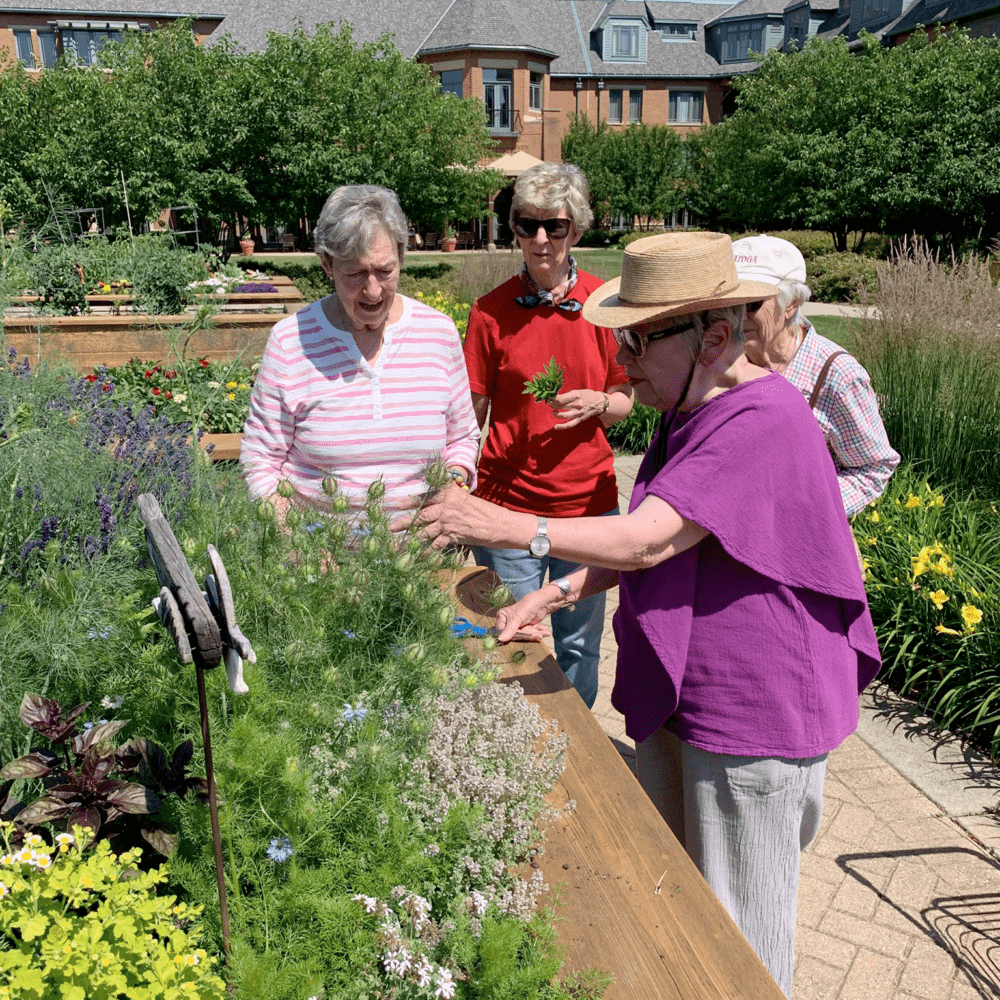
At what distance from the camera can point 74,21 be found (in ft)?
135

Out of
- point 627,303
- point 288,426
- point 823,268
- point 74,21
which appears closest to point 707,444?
point 627,303

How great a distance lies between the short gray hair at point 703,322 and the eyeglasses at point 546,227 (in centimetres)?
148

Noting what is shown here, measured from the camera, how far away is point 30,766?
1.50m

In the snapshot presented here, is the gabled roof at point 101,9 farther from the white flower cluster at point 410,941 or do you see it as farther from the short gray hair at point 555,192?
the white flower cluster at point 410,941

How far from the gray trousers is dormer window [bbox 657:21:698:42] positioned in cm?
5634

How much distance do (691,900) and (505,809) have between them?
1.22 ft

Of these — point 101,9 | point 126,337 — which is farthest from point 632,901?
point 101,9

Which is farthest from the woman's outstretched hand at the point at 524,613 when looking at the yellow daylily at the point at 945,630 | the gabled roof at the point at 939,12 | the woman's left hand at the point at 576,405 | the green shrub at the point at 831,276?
the gabled roof at the point at 939,12

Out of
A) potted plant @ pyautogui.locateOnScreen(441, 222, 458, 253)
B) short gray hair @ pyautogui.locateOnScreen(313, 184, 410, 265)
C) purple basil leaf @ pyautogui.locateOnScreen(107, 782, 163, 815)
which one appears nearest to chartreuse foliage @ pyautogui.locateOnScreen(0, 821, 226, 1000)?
purple basil leaf @ pyautogui.locateOnScreen(107, 782, 163, 815)

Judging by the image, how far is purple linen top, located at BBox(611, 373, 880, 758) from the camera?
1.81 m

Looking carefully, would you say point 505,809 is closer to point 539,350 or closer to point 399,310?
point 399,310

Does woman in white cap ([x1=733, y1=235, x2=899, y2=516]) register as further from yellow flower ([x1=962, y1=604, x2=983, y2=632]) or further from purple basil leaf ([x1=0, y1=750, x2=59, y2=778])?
purple basil leaf ([x1=0, y1=750, x2=59, y2=778])

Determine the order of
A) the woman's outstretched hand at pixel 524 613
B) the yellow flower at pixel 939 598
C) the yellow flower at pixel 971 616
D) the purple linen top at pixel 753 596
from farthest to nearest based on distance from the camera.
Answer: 1. the yellow flower at pixel 939 598
2. the yellow flower at pixel 971 616
3. the woman's outstretched hand at pixel 524 613
4. the purple linen top at pixel 753 596

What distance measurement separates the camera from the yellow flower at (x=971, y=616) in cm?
403
